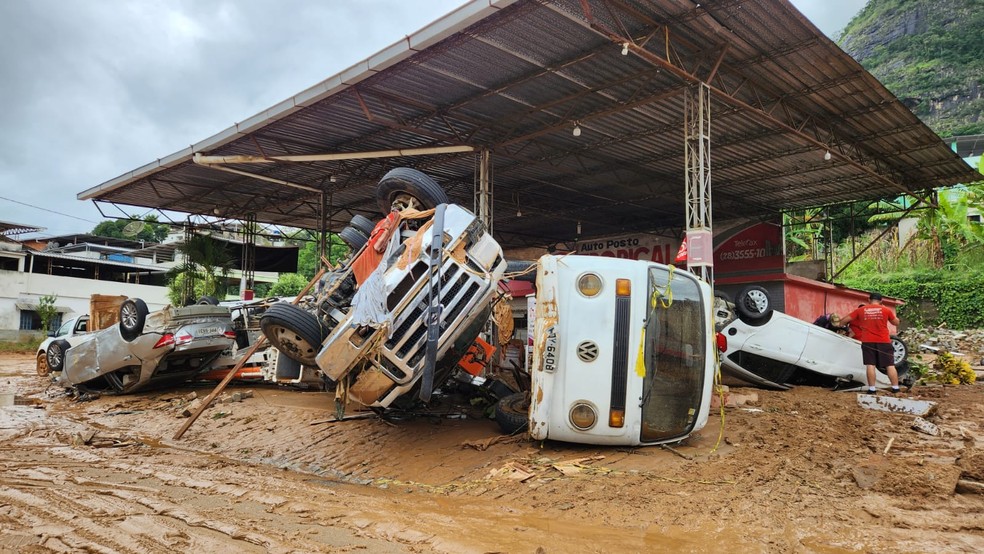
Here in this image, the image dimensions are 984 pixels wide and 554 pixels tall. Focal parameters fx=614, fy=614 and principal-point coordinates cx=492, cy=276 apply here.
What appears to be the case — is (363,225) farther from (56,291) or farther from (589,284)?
(56,291)

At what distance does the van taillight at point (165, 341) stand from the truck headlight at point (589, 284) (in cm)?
784

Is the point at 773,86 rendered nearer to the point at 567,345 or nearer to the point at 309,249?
the point at 567,345

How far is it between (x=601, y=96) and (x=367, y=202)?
1110cm

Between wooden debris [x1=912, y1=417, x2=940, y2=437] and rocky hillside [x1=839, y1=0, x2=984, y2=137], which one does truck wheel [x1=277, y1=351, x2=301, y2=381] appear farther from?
rocky hillside [x1=839, y1=0, x2=984, y2=137]

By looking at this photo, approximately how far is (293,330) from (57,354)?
9.39m

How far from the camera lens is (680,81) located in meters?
10.7

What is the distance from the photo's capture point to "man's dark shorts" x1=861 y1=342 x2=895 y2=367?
952 cm

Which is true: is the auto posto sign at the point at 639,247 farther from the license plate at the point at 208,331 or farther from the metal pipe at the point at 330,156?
the license plate at the point at 208,331

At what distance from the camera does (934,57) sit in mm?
48312

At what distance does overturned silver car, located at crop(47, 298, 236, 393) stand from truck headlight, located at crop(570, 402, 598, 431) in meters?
7.68

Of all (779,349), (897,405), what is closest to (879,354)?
(779,349)

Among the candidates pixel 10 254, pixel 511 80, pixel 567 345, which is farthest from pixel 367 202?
pixel 10 254

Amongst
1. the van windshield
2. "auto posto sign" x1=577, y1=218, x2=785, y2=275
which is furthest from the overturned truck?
"auto posto sign" x1=577, y1=218, x2=785, y2=275

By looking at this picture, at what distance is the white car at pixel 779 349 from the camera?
955 centimetres
